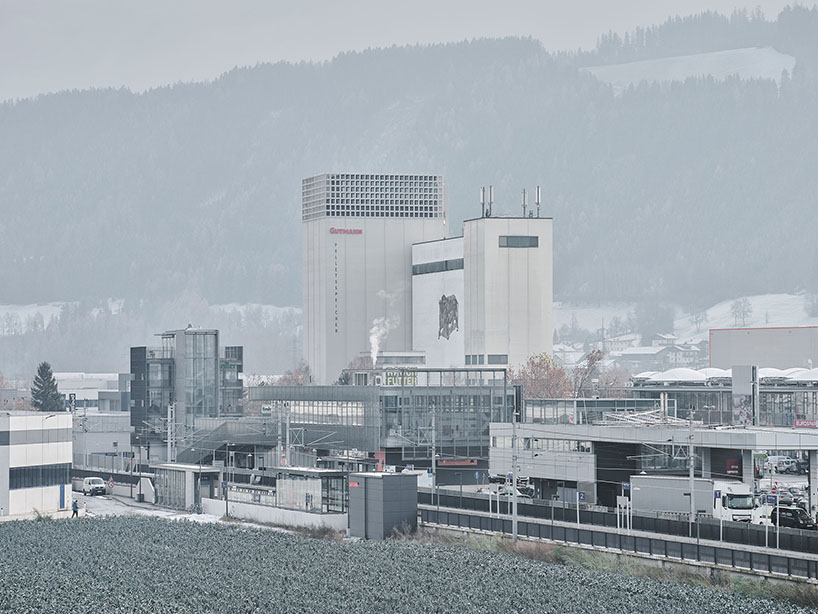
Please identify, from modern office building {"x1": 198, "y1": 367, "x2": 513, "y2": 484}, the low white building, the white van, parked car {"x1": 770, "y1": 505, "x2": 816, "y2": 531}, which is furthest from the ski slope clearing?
the white van

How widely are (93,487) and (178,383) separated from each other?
31.5 metres

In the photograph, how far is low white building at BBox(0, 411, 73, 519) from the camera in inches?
3984

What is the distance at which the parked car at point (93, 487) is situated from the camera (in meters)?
127

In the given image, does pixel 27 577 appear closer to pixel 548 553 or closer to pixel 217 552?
pixel 217 552

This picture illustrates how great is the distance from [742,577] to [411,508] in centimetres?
2631

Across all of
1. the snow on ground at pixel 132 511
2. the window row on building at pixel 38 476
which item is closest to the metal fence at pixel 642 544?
the snow on ground at pixel 132 511

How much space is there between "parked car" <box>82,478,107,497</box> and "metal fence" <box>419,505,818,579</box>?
1831 inches

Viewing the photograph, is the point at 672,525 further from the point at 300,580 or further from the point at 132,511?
the point at 132,511

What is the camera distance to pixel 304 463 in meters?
134

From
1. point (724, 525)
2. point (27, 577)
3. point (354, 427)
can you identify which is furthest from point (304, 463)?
point (724, 525)

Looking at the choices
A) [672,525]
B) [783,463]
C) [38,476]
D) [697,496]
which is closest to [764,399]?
[783,463]

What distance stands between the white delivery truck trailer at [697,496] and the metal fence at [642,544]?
6.91 meters

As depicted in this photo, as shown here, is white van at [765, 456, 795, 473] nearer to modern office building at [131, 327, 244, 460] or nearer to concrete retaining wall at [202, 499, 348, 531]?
concrete retaining wall at [202, 499, 348, 531]

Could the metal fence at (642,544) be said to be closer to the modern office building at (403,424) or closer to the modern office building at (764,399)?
the modern office building at (403,424)
